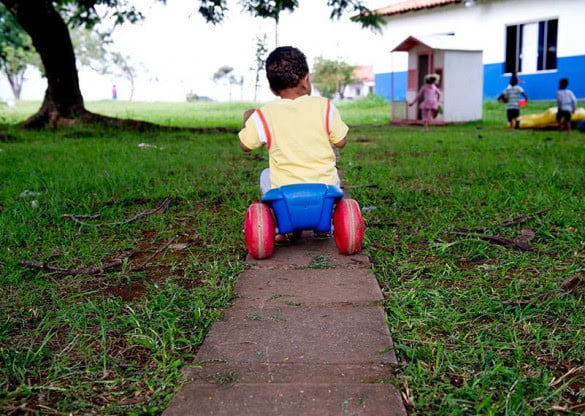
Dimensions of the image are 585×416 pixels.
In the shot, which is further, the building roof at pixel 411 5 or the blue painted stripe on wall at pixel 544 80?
the building roof at pixel 411 5

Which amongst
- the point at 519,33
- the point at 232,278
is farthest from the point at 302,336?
the point at 519,33

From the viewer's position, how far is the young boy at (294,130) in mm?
3031

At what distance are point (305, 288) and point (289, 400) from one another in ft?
3.01

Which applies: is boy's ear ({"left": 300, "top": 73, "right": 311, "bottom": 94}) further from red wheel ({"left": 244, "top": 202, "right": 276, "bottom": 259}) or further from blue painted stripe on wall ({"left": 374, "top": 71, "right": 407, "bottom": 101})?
blue painted stripe on wall ({"left": 374, "top": 71, "right": 407, "bottom": 101})

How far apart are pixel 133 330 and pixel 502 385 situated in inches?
49.0

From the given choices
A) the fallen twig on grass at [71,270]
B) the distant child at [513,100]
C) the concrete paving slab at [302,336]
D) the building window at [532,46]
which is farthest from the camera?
the building window at [532,46]

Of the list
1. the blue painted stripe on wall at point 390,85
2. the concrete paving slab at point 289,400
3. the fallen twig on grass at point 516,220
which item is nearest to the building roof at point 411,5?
the blue painted stripe on wall at point 390,85

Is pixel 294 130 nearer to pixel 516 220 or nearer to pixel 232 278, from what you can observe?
pixel 232 278

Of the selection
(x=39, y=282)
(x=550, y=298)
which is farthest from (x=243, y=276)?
(x=550, y=298)

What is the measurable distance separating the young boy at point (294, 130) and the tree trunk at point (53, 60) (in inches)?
339

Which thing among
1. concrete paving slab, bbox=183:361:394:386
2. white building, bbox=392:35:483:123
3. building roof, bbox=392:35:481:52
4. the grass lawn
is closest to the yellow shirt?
the grass lawn

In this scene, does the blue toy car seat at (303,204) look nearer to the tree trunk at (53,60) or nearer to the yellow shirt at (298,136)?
the yellow shirt at (298,136)

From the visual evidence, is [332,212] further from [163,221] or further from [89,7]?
[89,7]

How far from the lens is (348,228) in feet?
9.45
